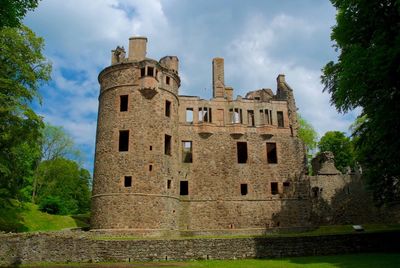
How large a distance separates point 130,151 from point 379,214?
2471 cm

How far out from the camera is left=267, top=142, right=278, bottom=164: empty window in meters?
34.0

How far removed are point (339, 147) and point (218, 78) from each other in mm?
24927

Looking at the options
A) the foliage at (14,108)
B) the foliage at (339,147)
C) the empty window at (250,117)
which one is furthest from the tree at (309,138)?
the foliage at (14,108)

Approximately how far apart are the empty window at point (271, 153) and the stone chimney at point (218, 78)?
6.80m

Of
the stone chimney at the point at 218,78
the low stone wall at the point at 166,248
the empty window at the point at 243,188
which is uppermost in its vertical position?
the stone chimney at the point at 218,78

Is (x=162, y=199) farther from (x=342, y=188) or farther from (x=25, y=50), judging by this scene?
(x=342, y=188)

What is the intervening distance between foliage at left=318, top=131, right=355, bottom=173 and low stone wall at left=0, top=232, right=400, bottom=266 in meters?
29.8

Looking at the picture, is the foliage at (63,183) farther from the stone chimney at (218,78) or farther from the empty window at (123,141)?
the stone chimney at (218,78)

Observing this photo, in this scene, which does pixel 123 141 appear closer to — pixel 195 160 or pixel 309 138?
pixel 195 160

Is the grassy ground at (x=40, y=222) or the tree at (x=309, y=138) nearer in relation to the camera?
the grassy ground at (x=40, y=222)


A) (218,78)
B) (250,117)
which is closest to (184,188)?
(250,117)

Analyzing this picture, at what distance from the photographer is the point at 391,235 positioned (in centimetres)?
2033

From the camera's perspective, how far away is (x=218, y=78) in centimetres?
3500

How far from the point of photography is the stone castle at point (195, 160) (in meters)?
26.5
